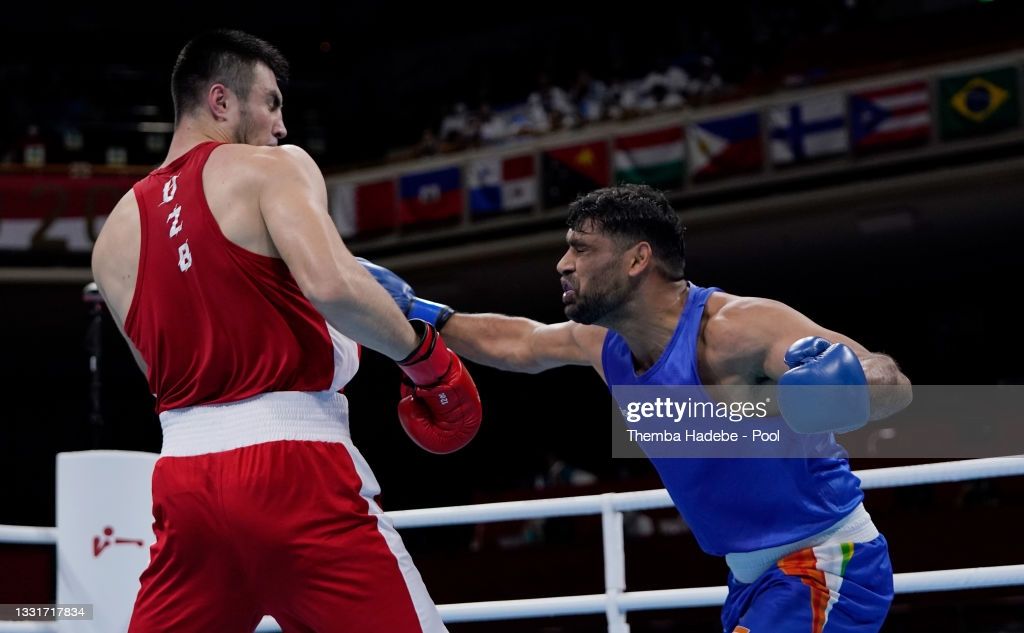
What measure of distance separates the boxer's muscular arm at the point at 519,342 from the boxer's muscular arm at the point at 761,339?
1.52ft

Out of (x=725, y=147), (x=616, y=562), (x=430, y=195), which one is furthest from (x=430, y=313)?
(x=430, y=195)

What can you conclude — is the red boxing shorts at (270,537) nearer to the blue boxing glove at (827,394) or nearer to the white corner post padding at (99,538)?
the blue boxing glove at (827,394)

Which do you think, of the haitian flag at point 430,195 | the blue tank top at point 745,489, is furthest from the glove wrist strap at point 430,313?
the haitian flag at point 430,195

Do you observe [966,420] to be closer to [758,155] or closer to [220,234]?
[758,155]

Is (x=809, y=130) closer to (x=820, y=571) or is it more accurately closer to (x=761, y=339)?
(x=761, y=339)

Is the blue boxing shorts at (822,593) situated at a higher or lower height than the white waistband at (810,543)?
lower

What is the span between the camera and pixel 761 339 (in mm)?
2471

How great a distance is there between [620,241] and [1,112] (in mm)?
11989

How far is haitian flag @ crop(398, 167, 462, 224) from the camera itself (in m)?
10.9

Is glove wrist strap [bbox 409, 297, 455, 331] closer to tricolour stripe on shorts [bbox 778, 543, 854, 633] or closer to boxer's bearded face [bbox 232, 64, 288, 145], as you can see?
boxer's bearded face [bbox 232, 64, 288, 145]

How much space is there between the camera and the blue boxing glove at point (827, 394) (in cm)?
212

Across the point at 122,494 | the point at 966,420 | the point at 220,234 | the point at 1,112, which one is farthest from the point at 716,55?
the point at 220,234

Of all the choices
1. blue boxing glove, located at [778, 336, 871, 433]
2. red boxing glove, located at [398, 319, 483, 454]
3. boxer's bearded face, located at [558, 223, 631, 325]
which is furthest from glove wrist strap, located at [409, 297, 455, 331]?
blue boxing glove, located at [778, 336, 871, 433]

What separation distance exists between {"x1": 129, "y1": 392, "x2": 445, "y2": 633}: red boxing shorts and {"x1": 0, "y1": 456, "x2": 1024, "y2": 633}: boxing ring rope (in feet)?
3.48
